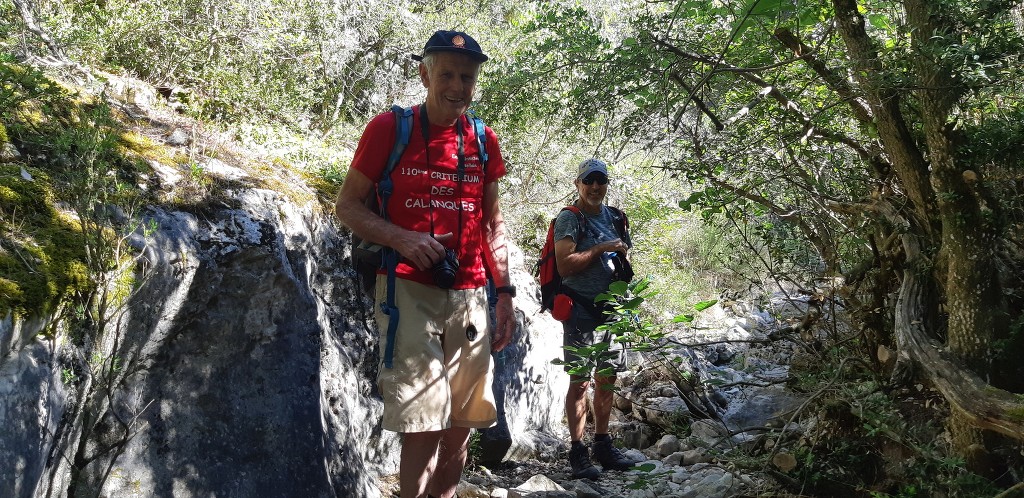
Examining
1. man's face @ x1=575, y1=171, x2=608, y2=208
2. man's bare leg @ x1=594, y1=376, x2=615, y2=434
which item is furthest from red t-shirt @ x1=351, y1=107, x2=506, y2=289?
man's bare leg @ x1=594, y1=376, x2=615, y2=434

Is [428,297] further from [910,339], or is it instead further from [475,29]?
[475,29]

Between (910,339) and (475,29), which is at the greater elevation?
(475,29)

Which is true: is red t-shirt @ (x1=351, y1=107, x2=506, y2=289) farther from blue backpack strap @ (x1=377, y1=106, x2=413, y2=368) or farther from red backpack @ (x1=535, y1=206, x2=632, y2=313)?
red backpack @ (x1=535, y1=206, x2=632, y2=313)

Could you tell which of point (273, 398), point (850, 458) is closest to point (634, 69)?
point (850, 458)

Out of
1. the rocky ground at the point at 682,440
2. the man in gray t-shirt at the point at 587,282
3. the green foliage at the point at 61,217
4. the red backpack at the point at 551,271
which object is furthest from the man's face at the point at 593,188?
the green foliage at the point at 61,217

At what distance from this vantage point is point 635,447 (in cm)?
603

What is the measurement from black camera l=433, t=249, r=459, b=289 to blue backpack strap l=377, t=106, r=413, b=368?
0.20 metres

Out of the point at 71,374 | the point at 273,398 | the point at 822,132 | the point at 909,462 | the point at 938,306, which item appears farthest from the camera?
the point at 822,132

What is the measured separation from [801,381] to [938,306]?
0.79 metres

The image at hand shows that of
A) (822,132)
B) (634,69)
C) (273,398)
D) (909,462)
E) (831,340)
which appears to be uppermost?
(634,69)

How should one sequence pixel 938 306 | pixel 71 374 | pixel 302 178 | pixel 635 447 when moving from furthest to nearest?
pixel 635 447 → pixel 302 178 → pixel 938 306 → pixel 71 374

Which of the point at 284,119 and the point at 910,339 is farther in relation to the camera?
the point at 284,119

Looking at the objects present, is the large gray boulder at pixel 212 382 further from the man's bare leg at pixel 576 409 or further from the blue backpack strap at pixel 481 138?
the man's bare leg at pixel 576 409

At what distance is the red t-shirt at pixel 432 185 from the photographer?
11.0 ft
